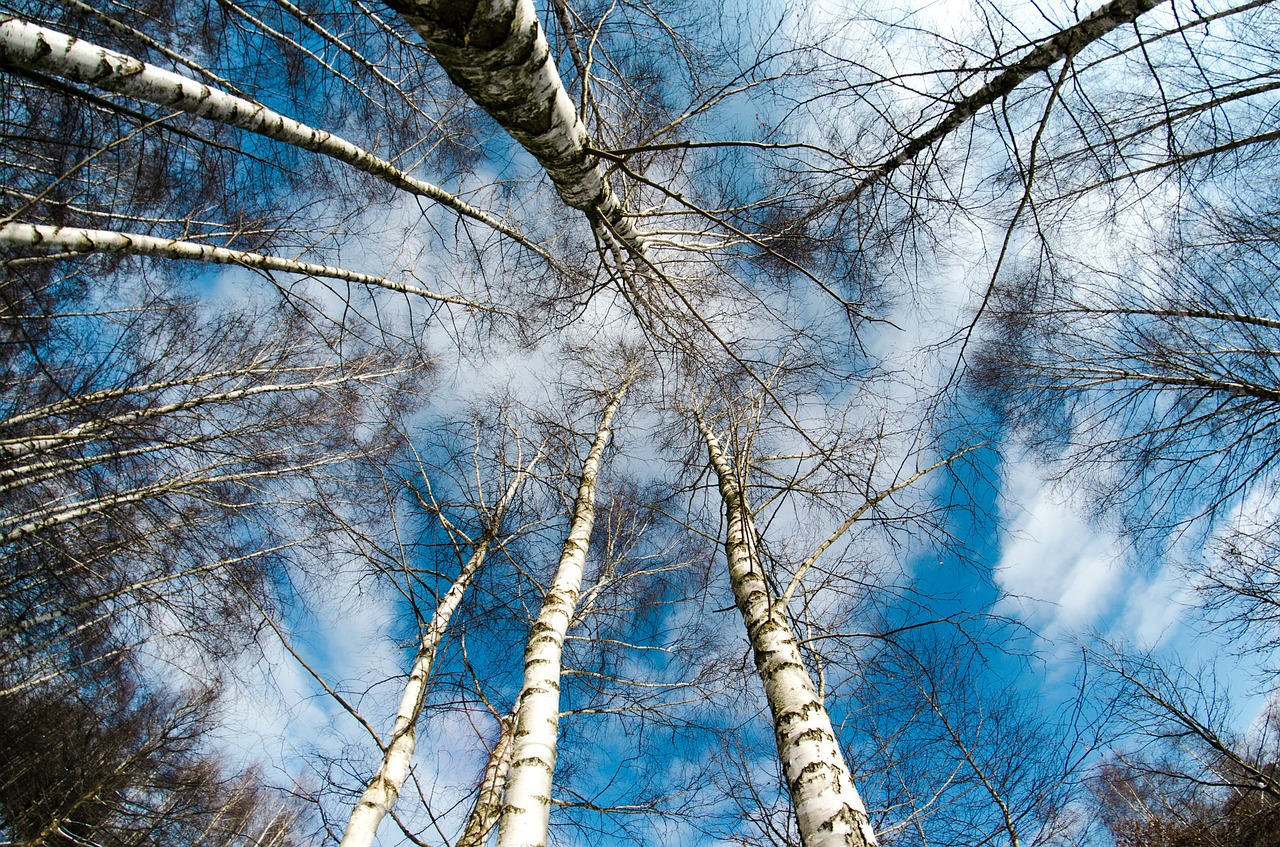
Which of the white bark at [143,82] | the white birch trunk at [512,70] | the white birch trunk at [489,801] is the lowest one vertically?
the white birch trunk at [489,801]

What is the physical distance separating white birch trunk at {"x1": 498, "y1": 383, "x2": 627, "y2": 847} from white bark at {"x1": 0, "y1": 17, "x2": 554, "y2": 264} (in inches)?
112

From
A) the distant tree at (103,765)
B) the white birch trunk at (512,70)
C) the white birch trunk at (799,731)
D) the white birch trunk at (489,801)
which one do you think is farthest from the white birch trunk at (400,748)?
the distant tree at (103,765)

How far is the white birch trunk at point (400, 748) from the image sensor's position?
2.75 meters

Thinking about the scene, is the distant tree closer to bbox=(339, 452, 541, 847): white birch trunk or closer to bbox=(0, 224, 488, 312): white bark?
bbox=(339, 452, 541, 847): white birch trunk

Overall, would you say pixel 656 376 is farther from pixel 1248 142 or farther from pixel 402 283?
pixel 1248 142

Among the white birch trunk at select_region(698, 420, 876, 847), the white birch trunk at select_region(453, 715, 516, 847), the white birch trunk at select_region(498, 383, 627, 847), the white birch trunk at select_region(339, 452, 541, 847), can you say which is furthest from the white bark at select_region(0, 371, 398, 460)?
the white birch trunk at select_region(698, 420, 876, 847)

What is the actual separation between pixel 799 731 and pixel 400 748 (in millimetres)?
2568

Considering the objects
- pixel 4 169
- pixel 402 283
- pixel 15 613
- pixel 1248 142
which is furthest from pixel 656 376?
pixel 15 613

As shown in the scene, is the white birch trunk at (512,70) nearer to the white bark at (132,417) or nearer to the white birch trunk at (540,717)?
the white birch trunk at (540,717)

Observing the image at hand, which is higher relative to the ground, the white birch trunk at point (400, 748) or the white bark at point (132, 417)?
the white bark at point (132, 417)

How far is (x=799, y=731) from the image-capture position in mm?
2129

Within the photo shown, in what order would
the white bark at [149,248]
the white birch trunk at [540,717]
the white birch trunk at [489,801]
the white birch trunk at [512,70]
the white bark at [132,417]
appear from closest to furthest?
the white birch trunk at [512,70] → the white birch trunk at [540,717] → the white bark at [149,248] → the white birch trunk at [489,801] → the white bark at [132,417]

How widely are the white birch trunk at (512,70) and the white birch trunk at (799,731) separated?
1662 millimetres

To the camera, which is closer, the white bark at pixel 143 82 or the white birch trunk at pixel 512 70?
the white birch trunk at pixel 512 70
